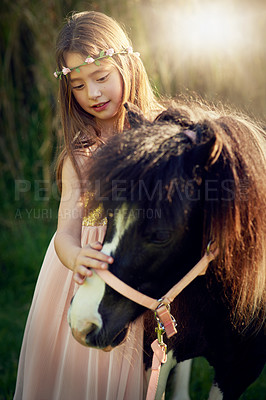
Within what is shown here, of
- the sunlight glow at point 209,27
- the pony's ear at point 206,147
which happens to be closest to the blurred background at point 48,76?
the sunlight glow at point 209,27

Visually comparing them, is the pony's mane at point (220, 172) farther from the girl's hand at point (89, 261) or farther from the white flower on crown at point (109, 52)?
the white flower on crown at point (109, 52)

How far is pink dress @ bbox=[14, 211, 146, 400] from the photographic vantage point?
1385 mm

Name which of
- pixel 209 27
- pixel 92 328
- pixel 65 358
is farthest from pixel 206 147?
pixel 209 27

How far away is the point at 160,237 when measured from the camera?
3.33ft

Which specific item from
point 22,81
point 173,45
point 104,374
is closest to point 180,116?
point 104,374

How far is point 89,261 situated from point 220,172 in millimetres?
382

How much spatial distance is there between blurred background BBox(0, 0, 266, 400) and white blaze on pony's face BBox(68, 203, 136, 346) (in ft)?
4.63

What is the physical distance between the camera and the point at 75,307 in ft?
3.38

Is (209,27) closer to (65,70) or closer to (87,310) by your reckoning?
(65,70)

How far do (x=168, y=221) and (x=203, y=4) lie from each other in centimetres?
237

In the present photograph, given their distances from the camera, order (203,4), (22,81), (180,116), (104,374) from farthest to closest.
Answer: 1. (22,81)
2. (203,4)
3. (104,374)
4. (180,116)

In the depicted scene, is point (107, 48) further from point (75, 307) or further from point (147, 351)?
point (147, 351)

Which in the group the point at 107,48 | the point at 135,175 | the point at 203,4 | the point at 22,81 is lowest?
the point at 135,175

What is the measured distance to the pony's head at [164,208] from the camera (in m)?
1.02
